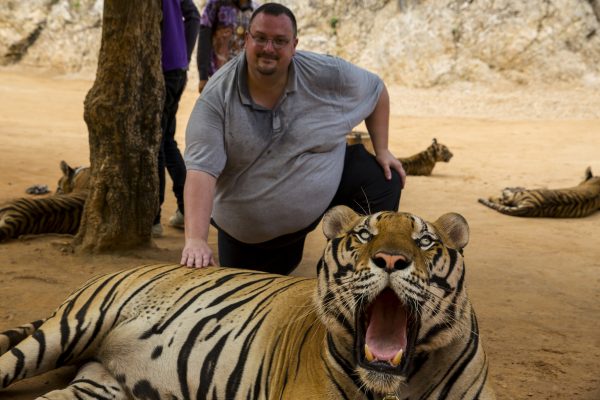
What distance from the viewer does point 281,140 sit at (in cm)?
429

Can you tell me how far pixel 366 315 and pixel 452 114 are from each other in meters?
16.8

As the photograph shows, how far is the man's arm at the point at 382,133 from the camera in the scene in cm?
468

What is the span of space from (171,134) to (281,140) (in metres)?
2.43

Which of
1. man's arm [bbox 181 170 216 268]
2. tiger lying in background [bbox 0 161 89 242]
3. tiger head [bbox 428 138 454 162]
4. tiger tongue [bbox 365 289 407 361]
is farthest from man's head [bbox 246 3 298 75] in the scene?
tiger head [bbox 428 138 454 162]

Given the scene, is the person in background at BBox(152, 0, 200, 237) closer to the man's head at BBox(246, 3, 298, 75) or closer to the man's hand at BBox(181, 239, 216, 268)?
the man's head at BBox(246, 3, 298, 75)

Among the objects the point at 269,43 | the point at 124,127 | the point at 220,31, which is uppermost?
the point at 220,31

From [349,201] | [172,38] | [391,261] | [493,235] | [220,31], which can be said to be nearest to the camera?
[391,261]

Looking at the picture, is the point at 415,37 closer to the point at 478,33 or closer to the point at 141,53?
the point at 478,33

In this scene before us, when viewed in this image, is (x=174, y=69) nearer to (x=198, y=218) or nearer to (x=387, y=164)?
(x=387, y=164)

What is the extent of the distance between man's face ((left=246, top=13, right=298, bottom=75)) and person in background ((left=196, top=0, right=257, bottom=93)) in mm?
2944

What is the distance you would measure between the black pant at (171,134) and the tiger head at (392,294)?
3830 millimetres

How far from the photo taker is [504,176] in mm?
11156

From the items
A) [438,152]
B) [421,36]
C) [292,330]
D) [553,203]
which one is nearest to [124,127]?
[292,330]

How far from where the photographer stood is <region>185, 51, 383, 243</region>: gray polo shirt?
412 centimetres
